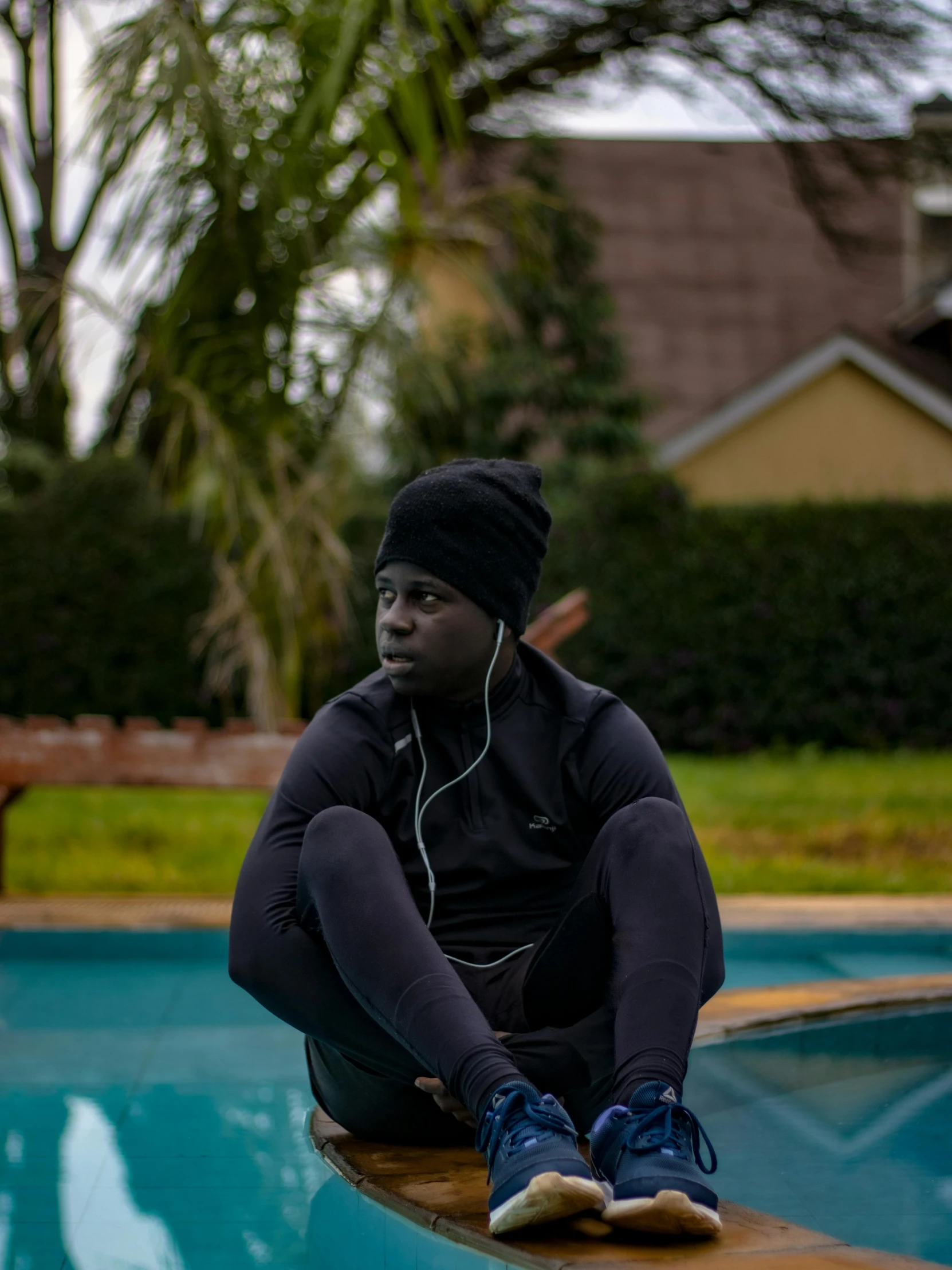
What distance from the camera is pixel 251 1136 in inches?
82.0

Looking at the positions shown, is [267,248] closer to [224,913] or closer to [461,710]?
[224,913]

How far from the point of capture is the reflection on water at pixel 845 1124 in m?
1.72

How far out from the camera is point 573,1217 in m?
1.41

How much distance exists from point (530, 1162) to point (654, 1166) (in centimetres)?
13

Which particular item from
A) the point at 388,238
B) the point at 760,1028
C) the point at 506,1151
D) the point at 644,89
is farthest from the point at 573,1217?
the point at 644,89

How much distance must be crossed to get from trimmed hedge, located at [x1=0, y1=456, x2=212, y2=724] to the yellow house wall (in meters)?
5.51

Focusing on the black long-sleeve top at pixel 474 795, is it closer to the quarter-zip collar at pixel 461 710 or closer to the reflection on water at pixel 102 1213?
the quarter-zip collar at pixel 461 710

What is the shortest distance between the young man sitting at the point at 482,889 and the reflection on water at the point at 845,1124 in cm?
33

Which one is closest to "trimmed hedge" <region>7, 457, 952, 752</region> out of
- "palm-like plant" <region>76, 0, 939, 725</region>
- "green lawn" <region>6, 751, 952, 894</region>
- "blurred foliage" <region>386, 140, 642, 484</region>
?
"green lawn" <region>6, 751, 952, 894</region>

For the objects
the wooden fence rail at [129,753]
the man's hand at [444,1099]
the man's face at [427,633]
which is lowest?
the wooden fence rail at [129,753]

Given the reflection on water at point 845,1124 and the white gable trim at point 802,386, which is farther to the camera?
the white gable trim at point 802,386

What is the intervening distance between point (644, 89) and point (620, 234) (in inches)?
194

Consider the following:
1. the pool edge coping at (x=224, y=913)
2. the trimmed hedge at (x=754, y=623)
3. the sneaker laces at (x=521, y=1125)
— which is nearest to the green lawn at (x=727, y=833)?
the pool edge coping at (x=224, y=913)

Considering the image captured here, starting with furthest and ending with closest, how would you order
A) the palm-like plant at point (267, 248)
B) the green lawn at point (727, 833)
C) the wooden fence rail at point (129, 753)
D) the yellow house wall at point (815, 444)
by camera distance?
the yellow house wall at point (815, 444), the palm-like plant at point (267, 248), the green lawn at point (727, 833), the wooden fence rail at point (129, 753)
